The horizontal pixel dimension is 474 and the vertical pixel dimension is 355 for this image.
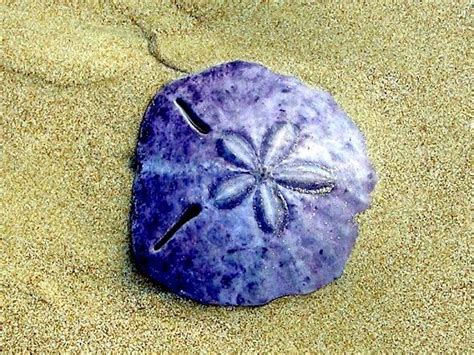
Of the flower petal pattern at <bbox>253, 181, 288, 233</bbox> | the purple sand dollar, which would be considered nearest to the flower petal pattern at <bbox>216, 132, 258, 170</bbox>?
the purple sand dollar

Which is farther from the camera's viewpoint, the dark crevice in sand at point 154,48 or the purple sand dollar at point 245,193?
the dark crevice in sand at point 154,48

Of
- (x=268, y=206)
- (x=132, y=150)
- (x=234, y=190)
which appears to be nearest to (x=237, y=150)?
(x=234, y=190)

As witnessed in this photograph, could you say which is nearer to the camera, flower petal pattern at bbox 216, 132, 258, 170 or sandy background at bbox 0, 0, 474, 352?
flower petal pattern at bbox 216, 132, 258, 170

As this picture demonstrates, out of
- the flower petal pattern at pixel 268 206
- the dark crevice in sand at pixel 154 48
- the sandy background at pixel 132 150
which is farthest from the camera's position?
the dark crevice in sand at pixel 154 48

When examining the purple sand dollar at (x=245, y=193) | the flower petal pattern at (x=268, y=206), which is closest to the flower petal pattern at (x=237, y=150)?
the purple sand dollar at (x=245, y=193)

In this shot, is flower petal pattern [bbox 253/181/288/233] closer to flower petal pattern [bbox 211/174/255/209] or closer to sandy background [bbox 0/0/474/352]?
flower petal pattern [bbox 211/174/255/209]

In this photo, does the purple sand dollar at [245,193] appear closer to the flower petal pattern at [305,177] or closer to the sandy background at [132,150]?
the flower petal pattern at [305,177]

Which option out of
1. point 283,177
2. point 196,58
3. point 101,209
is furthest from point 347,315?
point 196,58

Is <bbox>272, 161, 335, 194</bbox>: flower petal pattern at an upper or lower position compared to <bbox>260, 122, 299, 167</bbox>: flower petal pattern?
lower
